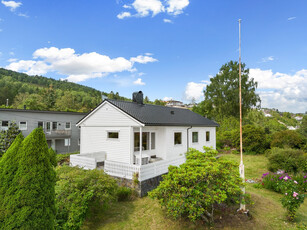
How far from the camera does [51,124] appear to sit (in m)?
23.6

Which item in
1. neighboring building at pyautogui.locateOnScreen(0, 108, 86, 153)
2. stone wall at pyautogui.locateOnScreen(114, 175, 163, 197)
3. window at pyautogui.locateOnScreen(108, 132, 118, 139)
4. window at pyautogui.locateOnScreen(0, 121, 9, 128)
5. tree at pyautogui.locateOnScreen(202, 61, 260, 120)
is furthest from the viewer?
tree at pyautogui.locateOnScreen(202, 61, 260, 120)

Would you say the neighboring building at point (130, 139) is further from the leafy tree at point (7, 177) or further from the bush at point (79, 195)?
the leafy tree at point (7, 177)

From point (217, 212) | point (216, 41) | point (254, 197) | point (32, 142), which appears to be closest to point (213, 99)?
point (216, 41)

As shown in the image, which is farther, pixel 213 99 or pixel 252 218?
pixel 213 99

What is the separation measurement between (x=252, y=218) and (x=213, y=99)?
97.6ft

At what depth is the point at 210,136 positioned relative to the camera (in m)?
17.5

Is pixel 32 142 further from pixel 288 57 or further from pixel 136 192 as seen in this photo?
pixel 288 57

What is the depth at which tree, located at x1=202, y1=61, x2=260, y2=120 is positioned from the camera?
101ft

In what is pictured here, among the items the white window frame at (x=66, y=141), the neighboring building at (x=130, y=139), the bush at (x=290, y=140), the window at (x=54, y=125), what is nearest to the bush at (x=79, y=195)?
the neighboring building at (x=130, y=139)

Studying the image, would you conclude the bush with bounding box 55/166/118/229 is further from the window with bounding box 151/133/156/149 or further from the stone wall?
the window with bounding box 151/133/156/149

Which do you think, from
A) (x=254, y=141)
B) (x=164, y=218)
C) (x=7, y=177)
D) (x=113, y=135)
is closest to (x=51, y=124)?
(x=113, y=135)

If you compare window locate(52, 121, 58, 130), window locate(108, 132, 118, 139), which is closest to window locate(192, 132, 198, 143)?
window locate(108, 132, 118, 139)

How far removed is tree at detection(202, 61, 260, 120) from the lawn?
26.0 m

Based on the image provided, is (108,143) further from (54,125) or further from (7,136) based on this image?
(54,125)
